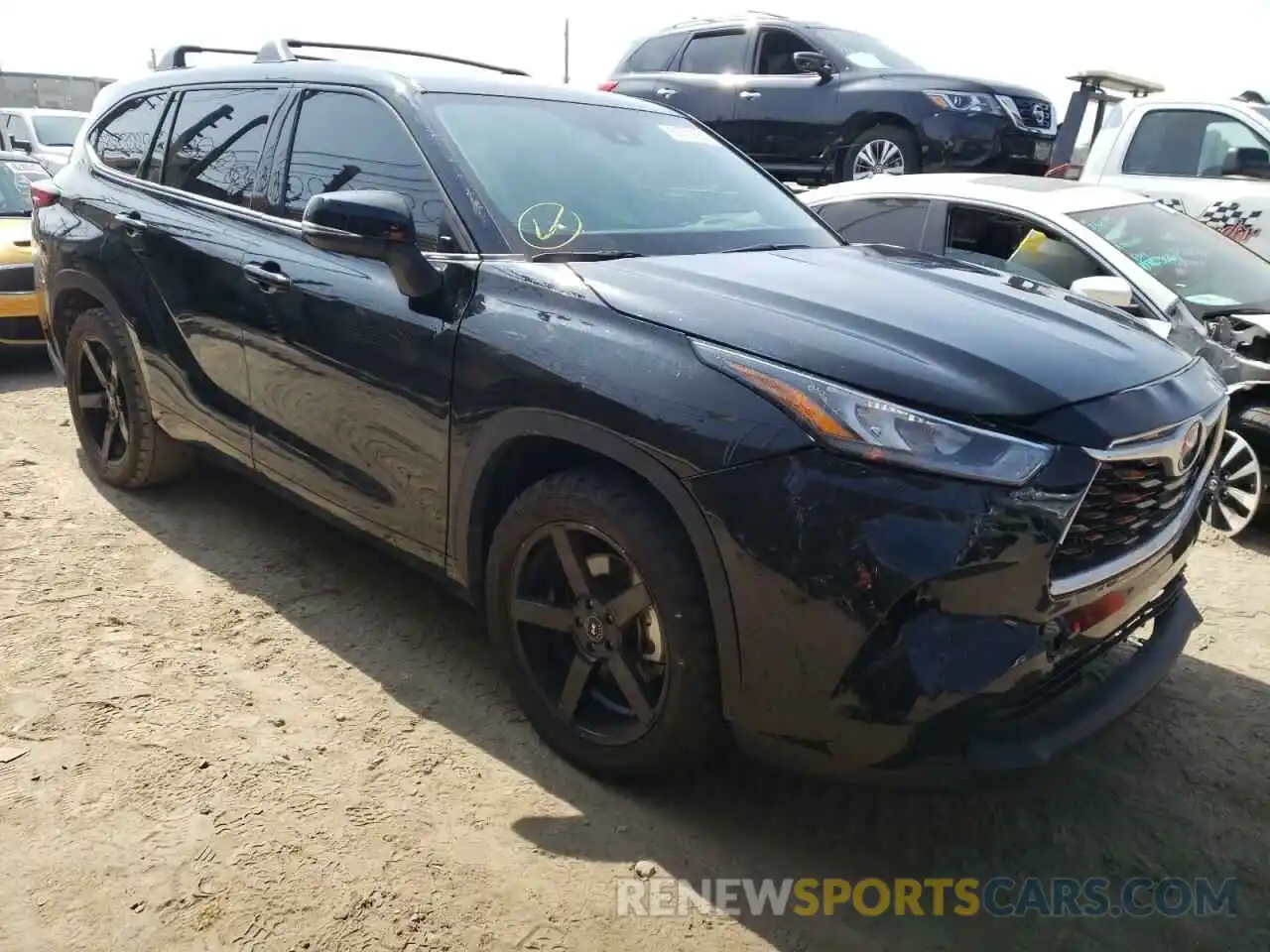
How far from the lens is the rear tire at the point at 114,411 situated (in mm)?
4180

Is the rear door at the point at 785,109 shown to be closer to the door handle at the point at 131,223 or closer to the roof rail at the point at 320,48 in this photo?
the roof rail at the point at 320,48

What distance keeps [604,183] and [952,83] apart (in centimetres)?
615

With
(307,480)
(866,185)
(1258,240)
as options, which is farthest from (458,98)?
(1258,240)

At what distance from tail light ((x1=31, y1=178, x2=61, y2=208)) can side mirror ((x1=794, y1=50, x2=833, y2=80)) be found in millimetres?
6113

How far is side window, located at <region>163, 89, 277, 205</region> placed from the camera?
11.8 ft

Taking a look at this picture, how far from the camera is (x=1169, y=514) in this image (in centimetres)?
245

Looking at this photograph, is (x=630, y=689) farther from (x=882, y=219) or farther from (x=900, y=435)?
(x=882, y=219)

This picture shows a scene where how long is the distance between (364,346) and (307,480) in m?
0.64

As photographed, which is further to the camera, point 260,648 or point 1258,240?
point 1258,240

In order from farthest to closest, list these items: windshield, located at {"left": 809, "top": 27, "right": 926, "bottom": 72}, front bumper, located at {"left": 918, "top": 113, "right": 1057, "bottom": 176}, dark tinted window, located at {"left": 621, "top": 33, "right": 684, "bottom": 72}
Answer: dark tinted window, located at {"left": 621, "top": 33, "right": 684, "bottom": 72} < windshield, located at {"left": 809, "top": 27, "right": 926, "bottom": 72} < front bumper, located at {"left": 918, "top": 113, "right": 1057, "bottom": 176}

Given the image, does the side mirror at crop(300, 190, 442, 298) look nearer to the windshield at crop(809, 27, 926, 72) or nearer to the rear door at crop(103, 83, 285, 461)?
the rear door at crop(103, 83, 285, 461)

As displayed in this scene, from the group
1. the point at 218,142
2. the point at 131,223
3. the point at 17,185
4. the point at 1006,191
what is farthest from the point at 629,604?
the point at 17,185

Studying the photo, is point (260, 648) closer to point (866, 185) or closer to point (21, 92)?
point (866, 185)

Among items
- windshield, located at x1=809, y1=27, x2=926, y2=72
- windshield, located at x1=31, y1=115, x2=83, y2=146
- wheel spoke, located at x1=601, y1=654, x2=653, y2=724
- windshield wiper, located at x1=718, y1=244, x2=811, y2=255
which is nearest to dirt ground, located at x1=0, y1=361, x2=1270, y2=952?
wheel spoke, located at x1=601, y1=654, x2=653, y2=724
